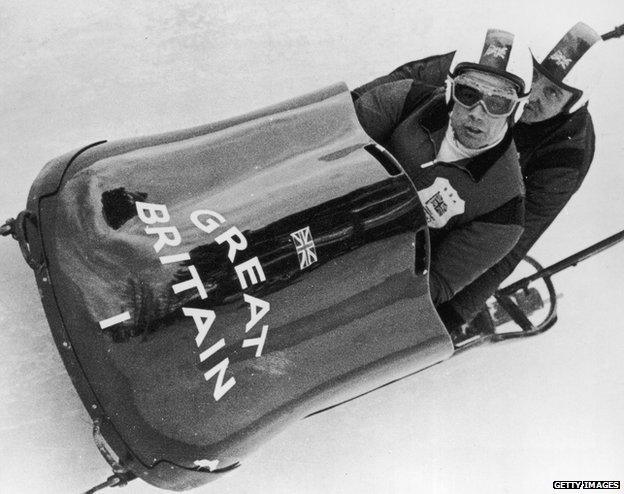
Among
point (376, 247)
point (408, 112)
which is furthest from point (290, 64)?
point (376, 247)

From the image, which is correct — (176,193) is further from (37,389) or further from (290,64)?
(290,64)

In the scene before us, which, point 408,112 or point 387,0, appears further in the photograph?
point 387,0

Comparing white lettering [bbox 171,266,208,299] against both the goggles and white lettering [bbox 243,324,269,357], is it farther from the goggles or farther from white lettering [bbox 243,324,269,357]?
the goggles

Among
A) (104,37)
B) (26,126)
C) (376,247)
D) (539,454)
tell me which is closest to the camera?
(376,247)

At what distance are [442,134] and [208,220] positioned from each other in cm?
125

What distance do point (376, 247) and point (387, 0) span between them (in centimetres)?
256

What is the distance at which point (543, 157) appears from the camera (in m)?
4.17

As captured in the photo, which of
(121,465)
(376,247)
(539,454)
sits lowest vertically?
(539,454)

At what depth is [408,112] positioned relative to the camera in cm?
355

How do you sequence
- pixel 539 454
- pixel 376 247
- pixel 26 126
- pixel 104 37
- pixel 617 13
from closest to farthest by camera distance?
pixel 376 247 < pixel 26 126 < pixel 104 37 < pixel 539 454 < pixel 617 13

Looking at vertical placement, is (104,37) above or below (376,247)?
above

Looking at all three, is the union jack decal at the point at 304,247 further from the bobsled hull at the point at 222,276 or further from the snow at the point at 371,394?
the snow at the point at 371,394

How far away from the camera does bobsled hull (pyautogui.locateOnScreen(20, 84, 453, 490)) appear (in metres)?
2.44

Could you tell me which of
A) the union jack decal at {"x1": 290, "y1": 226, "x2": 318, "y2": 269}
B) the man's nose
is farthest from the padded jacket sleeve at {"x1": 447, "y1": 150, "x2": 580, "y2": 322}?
the union jack decal at {"x1": 290, "y1": 226, "x2": 318, "y2": 269}
